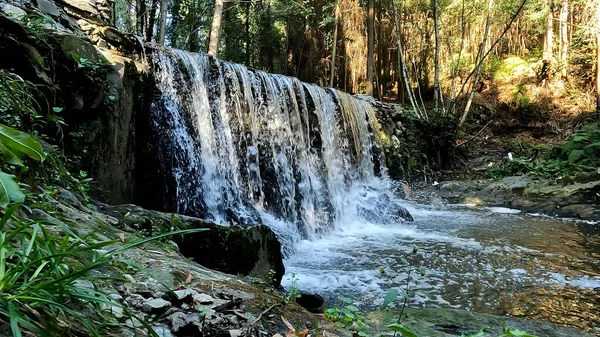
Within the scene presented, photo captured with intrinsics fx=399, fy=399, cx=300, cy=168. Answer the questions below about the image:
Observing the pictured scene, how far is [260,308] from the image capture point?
1.91 meters

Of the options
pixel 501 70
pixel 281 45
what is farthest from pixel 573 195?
pixel 281 45

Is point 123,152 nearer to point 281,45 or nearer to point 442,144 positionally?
point 442,144

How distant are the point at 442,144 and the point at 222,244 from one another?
1262cm

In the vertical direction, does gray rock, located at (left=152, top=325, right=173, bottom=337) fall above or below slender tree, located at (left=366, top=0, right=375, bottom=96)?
below

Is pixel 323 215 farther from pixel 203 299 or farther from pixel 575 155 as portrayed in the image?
pixel 575 155

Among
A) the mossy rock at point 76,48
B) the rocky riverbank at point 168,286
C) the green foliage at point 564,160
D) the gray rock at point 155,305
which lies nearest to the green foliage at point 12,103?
the rocky riverbank at point 168,286

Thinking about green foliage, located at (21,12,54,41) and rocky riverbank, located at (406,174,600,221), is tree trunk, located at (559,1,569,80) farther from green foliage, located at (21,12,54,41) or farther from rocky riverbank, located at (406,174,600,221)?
green foliage, located at (21,12,54,41)

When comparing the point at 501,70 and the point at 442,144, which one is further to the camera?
the point at 501,70

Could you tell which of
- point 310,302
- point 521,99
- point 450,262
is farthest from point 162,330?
point 521,99

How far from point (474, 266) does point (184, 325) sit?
14.9 ft

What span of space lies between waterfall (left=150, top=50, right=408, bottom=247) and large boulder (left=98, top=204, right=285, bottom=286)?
204 cm

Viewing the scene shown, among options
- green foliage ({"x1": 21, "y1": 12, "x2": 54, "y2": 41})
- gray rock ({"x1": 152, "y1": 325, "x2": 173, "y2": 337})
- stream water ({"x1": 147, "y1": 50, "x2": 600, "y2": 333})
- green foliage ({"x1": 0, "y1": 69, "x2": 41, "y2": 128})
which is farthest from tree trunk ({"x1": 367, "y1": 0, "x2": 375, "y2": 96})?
gray rock ({"x1": 152, "y1": 325, "x2": 173, "y2": 337})

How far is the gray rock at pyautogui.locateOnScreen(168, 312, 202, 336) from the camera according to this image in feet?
4.56

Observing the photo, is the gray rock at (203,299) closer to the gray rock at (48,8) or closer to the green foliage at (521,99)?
the gray rock at (48,8)
